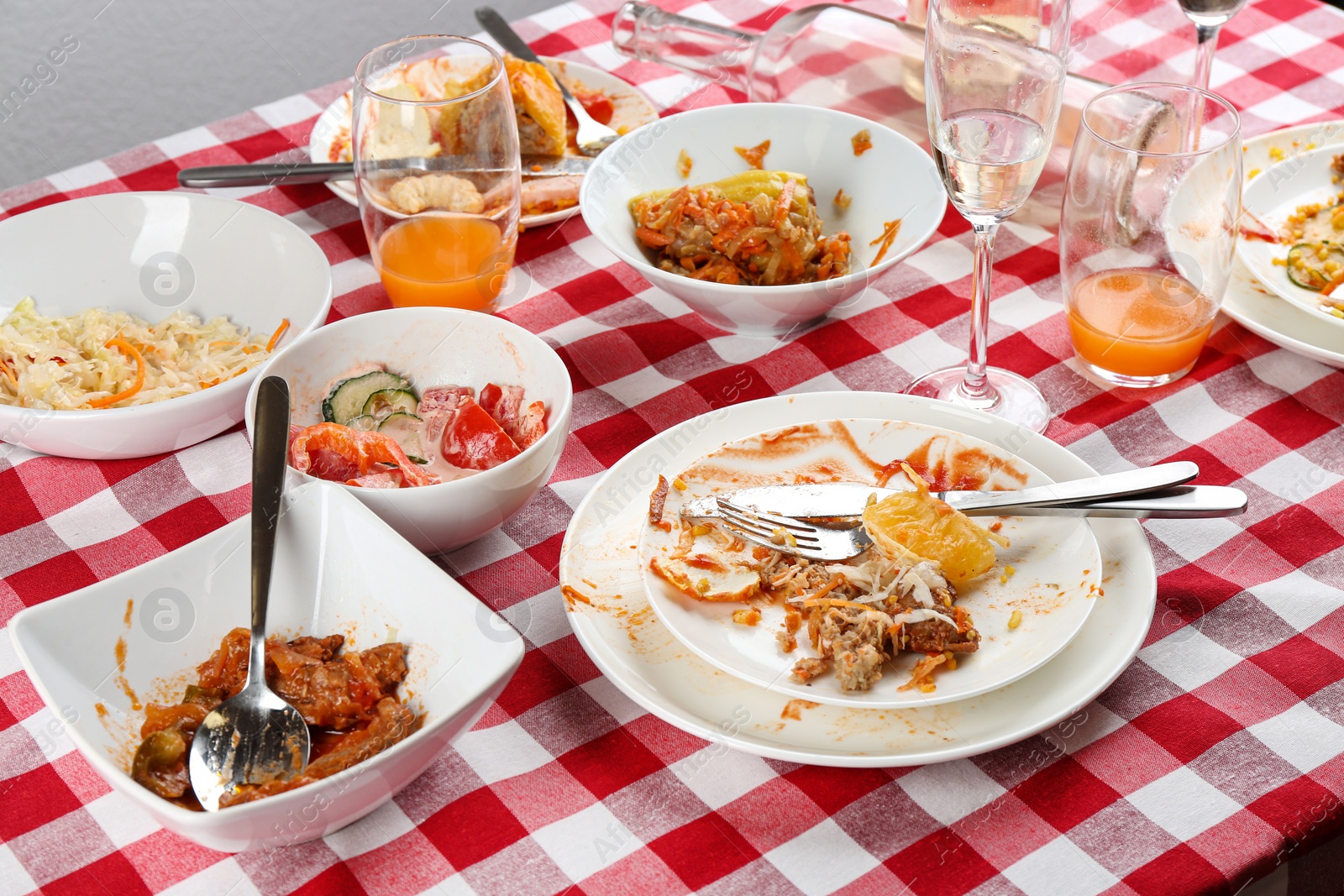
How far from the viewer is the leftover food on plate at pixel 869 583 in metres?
1.11

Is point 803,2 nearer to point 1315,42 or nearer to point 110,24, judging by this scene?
point 1315,42

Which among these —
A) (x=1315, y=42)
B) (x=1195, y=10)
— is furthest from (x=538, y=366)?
(x=1315, y=42)

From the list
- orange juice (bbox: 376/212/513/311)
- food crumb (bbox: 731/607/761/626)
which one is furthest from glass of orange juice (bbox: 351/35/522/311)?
food crumb (bbox: 731/607/761/626)

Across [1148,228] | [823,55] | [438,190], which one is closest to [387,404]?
[438,190]

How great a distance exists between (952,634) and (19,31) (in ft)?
17.4

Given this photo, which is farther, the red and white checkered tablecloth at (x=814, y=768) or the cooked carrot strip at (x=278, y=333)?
the cooked carrot strip at (x=278, y=333)

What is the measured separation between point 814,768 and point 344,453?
662 mm

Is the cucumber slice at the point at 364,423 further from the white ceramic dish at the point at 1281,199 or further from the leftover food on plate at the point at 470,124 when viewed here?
the white ceramic dish at the point at 1281,199

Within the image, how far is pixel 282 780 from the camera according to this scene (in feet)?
3.37

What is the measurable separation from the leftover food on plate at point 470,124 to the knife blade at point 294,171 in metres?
0.02

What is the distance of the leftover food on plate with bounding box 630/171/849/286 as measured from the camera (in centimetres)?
169

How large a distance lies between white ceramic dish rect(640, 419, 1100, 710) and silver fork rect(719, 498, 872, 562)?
0.07 m

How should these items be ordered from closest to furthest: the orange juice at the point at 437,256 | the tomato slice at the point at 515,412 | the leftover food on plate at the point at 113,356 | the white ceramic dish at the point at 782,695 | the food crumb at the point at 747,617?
the white ceramic dish at the point at 782,695 < the food crumb at the point at 747,617 < the tomato slice at the point at 515,412 < the leftover food on plate at the point at 113,356 < the orange juice at the point at 437,256

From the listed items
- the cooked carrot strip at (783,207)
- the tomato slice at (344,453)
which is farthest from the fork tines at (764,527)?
the cooked carrot strip at (783,207)
